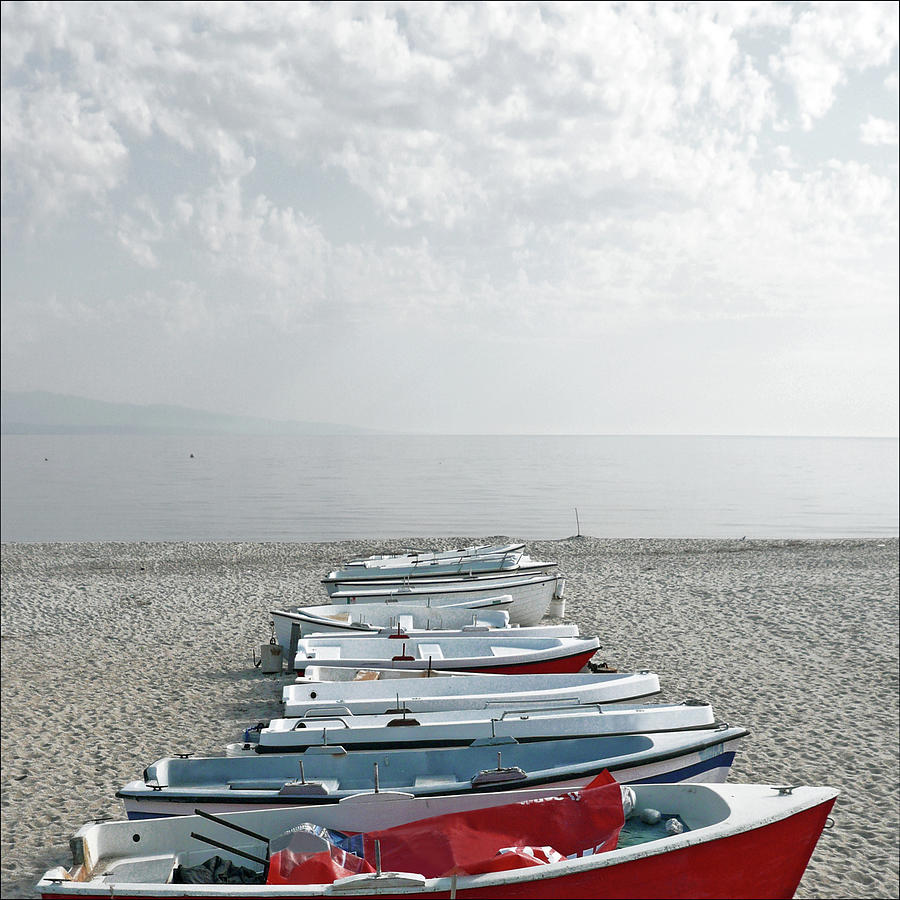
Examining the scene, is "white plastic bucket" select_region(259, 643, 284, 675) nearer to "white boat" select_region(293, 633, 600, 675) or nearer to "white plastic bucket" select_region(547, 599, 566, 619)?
"white boat" select_region(293, 633, 600, 675)

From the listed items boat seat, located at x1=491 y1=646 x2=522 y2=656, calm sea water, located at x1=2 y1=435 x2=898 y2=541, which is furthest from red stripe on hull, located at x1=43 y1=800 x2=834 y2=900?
calm sea water, located at x1=2 y1=435 x2=898 y2=541

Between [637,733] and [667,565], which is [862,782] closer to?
[637,733]

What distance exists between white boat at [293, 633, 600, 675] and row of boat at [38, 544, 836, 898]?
79cm

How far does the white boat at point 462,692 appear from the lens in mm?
7586

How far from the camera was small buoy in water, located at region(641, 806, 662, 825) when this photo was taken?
4902mm

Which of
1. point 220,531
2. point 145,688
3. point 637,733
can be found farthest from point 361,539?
point 637,733

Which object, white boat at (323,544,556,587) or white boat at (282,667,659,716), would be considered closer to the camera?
white boat at (282,667,659,716)

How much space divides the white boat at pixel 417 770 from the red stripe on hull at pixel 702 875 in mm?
1151

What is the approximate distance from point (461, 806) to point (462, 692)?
3.18 metres

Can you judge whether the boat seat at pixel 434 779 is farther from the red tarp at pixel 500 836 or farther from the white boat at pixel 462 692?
the white boat at pixel 462 692

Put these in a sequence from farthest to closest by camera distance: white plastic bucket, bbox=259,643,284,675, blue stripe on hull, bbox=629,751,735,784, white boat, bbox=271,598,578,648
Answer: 1. white plastic bucket, bbox=259,643,284,675
2. white boat, bbox=271,598,578,648
3. blue stripe on hull, bbox=629,751,735,784

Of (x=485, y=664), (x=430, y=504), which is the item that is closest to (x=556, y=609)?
(x=485, y=664)

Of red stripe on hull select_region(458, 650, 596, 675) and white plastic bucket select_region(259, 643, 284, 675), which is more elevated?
red stripe on hull select_region(458, 650, 596, 675)

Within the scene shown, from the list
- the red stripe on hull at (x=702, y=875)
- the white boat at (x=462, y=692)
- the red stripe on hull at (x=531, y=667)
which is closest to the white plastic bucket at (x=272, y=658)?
the red stripe on hull at (x=531, y=667)
